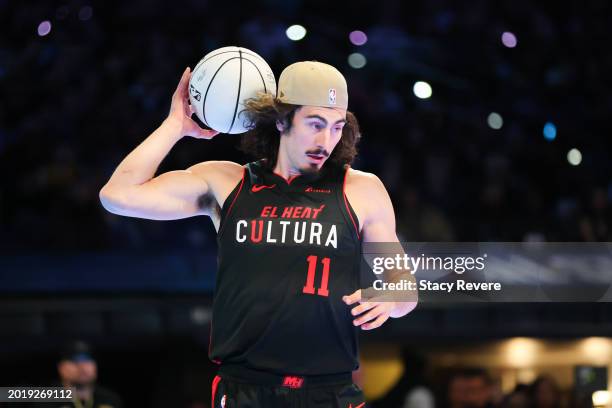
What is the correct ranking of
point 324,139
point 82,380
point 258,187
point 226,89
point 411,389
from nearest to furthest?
point 324,139 < point 258,187 < point 226,89 < point 82,380 < point 411,389

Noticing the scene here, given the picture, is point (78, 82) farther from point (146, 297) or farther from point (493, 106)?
point (493, 106)

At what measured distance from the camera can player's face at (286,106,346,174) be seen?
13.4 ft

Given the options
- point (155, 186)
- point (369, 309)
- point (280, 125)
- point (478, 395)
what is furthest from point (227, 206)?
point (478, 395)

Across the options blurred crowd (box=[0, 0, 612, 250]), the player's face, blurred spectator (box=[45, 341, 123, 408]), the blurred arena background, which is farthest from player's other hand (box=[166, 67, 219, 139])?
blurred crowd (box=[0, 0, 612, 250])

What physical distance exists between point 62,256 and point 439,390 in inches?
139

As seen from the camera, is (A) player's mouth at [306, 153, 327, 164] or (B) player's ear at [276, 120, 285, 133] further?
(B) player's ear at [276, 120, 285, 133]

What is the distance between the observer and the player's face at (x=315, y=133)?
4098mm

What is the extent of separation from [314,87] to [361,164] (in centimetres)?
560

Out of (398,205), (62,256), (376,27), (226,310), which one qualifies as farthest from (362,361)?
(226,310)

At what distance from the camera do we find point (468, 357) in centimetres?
842

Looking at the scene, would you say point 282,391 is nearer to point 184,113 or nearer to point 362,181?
point 362,181

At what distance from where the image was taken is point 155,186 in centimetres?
417

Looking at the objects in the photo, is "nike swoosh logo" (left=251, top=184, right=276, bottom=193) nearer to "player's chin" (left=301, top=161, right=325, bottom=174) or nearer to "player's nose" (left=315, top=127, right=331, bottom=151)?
"player's chin" (left=301, top=161, right=325, bottom=174)

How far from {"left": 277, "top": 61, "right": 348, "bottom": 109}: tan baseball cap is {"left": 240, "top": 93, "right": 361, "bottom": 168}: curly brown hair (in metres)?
0.09
